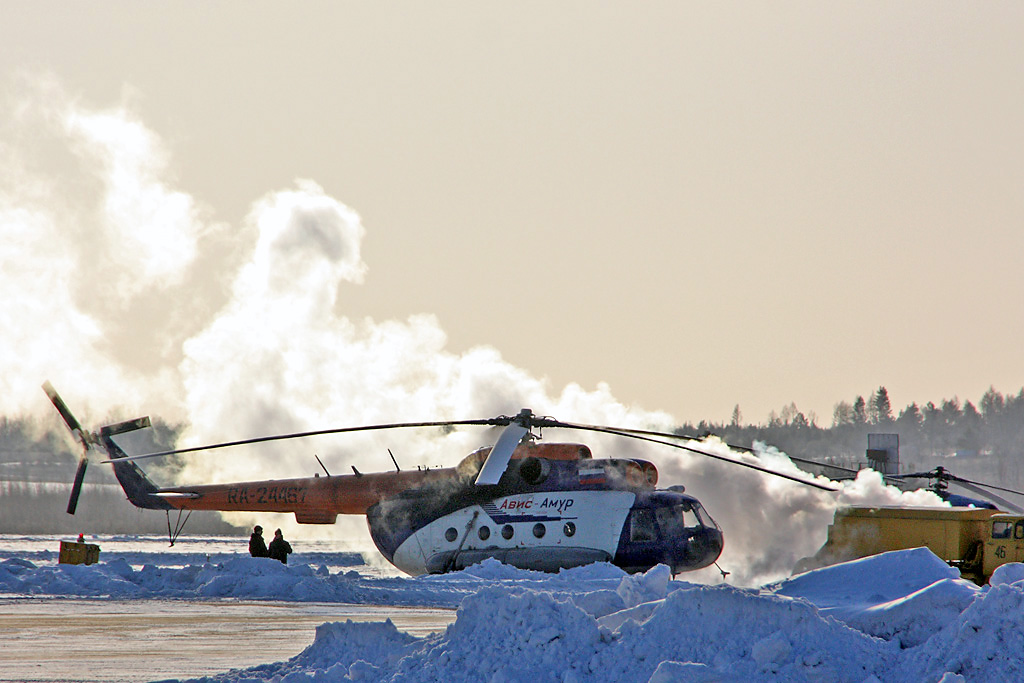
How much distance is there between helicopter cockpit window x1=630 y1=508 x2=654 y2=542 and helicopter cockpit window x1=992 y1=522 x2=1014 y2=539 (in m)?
6.16

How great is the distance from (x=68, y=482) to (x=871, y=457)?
110 m

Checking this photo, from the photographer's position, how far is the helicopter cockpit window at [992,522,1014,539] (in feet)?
62.1

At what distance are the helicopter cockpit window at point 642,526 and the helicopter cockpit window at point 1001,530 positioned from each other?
6.16 metres

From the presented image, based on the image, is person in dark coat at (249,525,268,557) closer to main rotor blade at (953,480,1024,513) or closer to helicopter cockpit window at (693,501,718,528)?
helicopter cockpit window at (693,501,718,528)

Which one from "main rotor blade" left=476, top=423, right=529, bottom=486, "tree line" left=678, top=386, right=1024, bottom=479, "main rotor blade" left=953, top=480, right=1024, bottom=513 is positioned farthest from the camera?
"tree line" left=678, top=386, right=1024, bottom=479

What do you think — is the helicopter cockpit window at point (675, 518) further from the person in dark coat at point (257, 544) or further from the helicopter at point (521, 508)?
the person in dark coat at point (257, 544)

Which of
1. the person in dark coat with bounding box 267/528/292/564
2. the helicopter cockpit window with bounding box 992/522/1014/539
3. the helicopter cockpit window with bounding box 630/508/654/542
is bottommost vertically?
the person in dark coat with bounding box 267/528/292/564

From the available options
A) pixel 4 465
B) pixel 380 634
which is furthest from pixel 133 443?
pixel 4 465

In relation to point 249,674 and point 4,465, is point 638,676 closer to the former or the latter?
point 249,674

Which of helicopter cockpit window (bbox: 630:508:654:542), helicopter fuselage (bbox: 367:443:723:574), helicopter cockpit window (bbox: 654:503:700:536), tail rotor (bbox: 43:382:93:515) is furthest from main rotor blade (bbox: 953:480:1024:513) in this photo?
tail rotor (bbox: 43:382:93:515)

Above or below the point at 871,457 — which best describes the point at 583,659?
below

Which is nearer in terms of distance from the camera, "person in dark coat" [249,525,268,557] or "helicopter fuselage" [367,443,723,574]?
"helicopter fuselage" [367,443,723,574]

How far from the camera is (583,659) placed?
33.9 ft

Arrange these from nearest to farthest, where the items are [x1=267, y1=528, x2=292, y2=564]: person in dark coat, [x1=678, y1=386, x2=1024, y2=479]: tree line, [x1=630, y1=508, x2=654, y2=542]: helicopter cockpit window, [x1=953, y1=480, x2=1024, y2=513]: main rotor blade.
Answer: [x1=953, y1=480, x2=1024, y2=513]: main rotor blade < [x1=630, y1=508, x2=654, y2=542]: helicopter cockpit window < [x1=267, y1=528, x2=292, y2=564]: person in dark coat < [x1=678, y1=386, x2=1024, y2=479]: tree line
